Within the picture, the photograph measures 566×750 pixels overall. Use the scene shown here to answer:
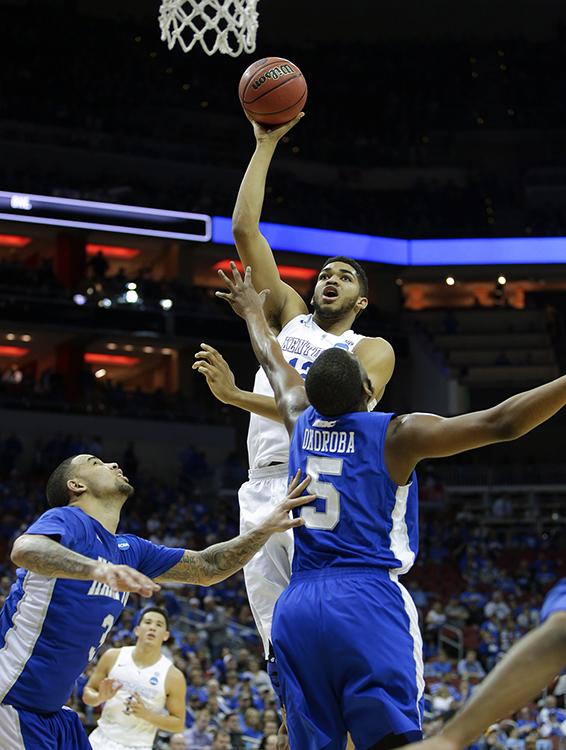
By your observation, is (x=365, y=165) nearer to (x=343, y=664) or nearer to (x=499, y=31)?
(x=499, y=31)

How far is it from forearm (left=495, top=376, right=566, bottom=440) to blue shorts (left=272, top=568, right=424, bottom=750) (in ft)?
2.74

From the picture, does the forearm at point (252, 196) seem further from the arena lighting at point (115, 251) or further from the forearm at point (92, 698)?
the arena lighting at point (115, 251)

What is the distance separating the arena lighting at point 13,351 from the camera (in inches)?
1216

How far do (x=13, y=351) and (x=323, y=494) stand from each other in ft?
90.1

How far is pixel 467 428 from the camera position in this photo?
4.20m

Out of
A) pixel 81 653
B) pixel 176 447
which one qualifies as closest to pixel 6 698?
pixel 81 653

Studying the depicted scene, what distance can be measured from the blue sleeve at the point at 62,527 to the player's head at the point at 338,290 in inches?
66.2

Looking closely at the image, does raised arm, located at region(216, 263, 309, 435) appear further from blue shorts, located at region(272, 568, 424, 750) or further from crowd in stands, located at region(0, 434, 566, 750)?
crowd in stands, located at region(0, 434, 566, 750)

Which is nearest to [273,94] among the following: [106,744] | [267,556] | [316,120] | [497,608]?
[267,556]

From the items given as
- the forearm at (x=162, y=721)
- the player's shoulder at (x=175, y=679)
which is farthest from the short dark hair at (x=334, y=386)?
the player's shoulder at (x=175, y=679)

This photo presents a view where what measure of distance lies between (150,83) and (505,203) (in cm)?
Answer: 972

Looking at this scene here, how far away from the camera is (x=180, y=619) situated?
57.0ft

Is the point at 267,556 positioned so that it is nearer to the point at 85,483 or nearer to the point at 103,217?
the point at 85,483

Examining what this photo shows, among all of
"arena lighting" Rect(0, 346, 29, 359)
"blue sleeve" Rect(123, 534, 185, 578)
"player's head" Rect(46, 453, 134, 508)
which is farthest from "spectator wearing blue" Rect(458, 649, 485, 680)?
"arena lighting" Rect(0, 346, 29, 359)
